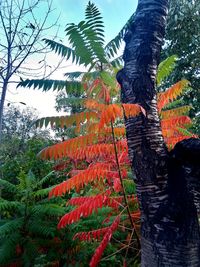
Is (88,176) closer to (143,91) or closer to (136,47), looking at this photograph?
(143,91)

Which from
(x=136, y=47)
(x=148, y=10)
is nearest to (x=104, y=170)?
(x=136, y=47)

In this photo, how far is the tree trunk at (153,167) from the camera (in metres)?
2.01

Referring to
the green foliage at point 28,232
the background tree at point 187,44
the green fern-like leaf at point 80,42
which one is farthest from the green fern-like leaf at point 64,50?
the background tree at point 187,44

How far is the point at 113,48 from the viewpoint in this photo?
2.54m

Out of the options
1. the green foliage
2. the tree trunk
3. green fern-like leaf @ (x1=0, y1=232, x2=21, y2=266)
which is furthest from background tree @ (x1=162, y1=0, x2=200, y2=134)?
the tree trunk

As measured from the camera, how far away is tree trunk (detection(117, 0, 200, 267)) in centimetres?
201

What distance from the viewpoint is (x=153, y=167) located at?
212 centimetres

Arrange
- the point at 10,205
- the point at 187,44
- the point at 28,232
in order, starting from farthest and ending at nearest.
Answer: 1. the point at 187,44
2. the point at 10,205
3. the point at 28,232

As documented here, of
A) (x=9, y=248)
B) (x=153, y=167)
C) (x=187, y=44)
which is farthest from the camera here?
(x=187, y=44)

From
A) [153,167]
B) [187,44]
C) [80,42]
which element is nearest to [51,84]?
[80,42]

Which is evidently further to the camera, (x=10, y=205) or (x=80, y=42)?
(x=10, y=205)

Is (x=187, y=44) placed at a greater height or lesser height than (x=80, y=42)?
greater

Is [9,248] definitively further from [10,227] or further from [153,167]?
[153,167]

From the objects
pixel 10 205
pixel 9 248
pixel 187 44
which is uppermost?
pixel 187 44
